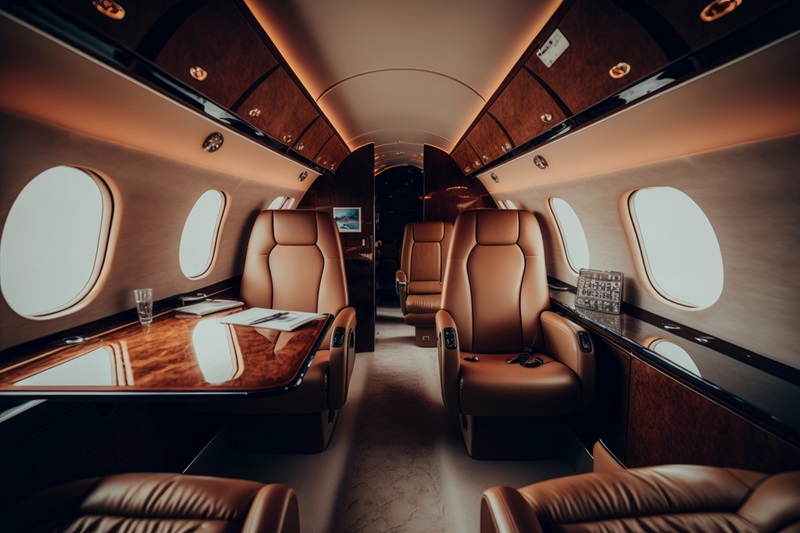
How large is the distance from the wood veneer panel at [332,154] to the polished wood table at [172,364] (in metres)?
2.51

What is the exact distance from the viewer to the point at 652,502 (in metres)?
0.93

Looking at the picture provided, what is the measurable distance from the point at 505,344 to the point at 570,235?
6.59ft

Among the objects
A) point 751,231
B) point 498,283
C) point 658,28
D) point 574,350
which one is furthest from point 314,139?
point 751,231

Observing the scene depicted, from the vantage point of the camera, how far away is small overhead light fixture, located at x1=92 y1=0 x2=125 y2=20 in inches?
41.7

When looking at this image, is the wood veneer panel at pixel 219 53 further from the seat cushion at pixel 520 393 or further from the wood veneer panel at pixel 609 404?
the wood veneer panel at pixel 609 404

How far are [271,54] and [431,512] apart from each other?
9.22 ft

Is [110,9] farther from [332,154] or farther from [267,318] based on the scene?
[332,154]

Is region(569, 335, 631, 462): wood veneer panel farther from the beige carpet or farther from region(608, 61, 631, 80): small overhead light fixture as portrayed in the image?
region(608, 61, 631, 80): small overhead light fixture

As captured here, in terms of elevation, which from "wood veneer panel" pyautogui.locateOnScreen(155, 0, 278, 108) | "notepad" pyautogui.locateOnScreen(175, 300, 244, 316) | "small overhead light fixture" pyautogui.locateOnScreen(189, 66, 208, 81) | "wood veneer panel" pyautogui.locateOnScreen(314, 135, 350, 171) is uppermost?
"wood veneer panel" pyautogui.locateOnScreen(314, 135, 350, 171)

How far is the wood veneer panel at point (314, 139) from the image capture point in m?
3.10

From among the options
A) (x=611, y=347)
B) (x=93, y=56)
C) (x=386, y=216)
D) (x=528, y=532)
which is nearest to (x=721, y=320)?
(x=611, y=347)

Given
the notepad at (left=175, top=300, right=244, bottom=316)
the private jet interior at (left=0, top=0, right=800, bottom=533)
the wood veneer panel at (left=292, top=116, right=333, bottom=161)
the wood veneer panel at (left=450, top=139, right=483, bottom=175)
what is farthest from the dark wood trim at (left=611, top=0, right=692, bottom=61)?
the wood veneer panel at (left=450, top=139, right=483, bottom=175)

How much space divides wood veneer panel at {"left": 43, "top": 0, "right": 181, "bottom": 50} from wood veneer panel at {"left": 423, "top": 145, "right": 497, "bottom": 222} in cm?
476

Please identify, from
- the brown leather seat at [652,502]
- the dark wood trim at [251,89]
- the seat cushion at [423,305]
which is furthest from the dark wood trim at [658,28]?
the seat cushion at [423,305]
